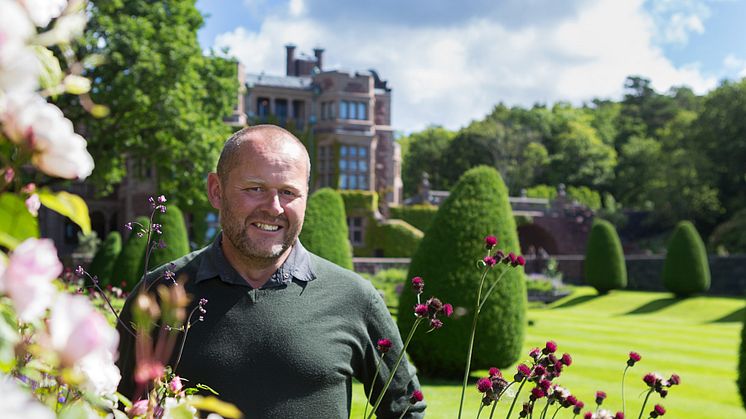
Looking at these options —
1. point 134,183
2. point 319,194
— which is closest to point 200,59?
point 319,194

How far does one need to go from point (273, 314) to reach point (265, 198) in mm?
440

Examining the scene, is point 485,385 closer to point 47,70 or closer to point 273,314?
point 273,314

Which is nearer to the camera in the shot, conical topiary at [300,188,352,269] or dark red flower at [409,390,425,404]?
dark red flower at [409,390,425,404]

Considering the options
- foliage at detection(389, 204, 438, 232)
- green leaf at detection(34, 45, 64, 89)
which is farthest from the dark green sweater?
foliage at detection(389, 204, 438, 232)

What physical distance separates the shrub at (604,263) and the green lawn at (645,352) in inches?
70.9

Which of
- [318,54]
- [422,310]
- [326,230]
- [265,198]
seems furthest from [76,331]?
[318,54]

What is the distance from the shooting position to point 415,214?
42.8m

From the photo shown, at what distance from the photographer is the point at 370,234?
40906mm

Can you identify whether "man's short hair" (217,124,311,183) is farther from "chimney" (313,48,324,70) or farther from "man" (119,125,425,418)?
"chimney" (313,48,324,70)

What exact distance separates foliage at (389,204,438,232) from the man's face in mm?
39881

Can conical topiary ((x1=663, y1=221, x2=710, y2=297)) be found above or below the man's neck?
below

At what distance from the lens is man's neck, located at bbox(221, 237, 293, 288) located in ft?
9.21

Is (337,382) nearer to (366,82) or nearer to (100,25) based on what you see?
(100,25)

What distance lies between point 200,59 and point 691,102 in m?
52.4
